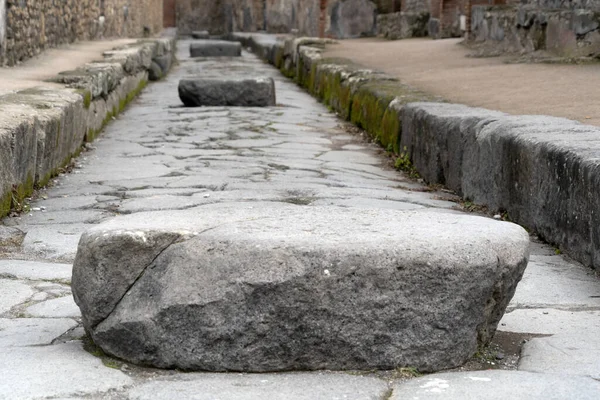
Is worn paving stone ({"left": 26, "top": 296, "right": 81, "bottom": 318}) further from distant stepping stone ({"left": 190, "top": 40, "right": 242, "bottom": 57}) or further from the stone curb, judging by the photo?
distant stepping stone ({"left": 190, "top": 40, "right": 242, "bottom": 57})

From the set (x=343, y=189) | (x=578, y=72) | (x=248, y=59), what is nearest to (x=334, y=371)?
(x=343, y=189)

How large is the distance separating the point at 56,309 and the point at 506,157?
216 centimetres

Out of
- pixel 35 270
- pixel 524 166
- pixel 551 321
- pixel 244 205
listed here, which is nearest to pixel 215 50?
pixel 524 166

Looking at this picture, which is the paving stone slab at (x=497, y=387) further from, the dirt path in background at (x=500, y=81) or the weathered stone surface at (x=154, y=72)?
the weathered stone surface at (x=154, y=72)

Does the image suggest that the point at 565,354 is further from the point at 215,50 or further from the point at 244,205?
the point at 215,50

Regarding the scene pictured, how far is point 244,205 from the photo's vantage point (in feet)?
9.61

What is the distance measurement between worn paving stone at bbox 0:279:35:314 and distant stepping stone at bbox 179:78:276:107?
632 cm

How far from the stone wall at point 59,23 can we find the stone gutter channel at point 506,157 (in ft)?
10.3

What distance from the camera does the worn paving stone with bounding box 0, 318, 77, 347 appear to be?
241cm

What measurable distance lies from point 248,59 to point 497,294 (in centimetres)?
1688

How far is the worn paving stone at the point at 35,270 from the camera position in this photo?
3088 mm

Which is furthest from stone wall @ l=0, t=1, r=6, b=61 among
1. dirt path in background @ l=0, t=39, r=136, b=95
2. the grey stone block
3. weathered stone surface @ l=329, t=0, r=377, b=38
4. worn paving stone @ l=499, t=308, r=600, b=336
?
weathered stone surface @ l=329, t=0, r=377, b=38

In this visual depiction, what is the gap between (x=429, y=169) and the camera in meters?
5.38

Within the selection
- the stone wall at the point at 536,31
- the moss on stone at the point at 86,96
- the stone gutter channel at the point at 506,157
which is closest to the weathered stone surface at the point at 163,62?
the stone wall at the point at 536,31
